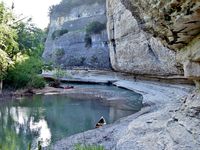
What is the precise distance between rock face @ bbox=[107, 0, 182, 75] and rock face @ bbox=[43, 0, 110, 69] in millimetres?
12237

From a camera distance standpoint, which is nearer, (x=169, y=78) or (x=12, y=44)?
(x=169, y=78)

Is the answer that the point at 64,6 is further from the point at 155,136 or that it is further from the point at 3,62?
the point at 155,136

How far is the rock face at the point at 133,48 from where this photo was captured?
926 inches

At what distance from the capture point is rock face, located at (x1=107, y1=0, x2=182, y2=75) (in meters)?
23.5

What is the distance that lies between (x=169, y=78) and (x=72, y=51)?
34.7 meters

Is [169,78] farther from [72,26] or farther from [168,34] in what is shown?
[72,26]

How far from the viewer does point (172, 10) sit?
7.70 metres

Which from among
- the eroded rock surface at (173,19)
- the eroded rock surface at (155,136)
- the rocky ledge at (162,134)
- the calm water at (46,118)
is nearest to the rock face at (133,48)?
the calm water at (46,118)

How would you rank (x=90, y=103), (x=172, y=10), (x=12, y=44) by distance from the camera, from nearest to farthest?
(x=172, y=10), (x=90, y=103), (x=12, y=44)

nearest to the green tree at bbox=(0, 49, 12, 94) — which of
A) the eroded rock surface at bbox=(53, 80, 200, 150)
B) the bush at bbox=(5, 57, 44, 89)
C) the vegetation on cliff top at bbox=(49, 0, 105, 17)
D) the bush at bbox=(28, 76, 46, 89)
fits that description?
the bush at bbox=(5, 57, 44, 89)

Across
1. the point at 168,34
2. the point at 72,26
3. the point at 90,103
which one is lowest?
the point at 90,103

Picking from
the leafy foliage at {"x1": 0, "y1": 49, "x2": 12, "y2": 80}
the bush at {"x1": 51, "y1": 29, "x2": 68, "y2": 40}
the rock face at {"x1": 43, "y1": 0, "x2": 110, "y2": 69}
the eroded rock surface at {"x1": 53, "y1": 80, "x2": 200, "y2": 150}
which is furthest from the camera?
the bush at {"x1": 51, "y1": 29, "x2": 68, "y2": 40}

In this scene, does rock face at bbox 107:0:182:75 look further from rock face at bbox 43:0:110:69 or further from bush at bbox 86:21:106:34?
bush at bbox 86:21:106:34

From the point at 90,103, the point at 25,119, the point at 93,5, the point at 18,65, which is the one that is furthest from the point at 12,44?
the point at 93,5
